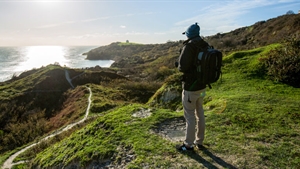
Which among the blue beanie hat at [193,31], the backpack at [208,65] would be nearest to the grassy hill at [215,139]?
the backpack at [208,65]

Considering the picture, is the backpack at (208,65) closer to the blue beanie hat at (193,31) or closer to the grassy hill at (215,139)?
the blue beanie hat at (193,31)

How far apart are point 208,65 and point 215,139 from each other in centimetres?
259

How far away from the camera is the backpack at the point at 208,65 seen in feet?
16.8

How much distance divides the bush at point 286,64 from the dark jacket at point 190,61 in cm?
798

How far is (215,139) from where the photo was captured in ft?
22.1

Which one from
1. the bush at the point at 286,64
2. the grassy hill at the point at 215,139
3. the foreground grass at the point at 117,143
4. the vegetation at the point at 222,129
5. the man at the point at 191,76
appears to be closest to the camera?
the man at the point at 191,76

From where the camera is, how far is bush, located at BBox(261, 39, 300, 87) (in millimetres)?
11359

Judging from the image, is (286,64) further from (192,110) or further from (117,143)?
(117,143)

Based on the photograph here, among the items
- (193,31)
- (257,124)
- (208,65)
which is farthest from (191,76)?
(257,124)

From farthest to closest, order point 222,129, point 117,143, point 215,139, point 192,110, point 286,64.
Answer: point 286,64, point 222,129, point 117,143, point 215,139, point 192,110

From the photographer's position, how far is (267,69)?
512 inches

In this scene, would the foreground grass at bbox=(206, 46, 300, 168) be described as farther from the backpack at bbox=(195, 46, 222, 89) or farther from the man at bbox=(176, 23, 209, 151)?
the backpack at bbox=(195, 46, 222, 89)

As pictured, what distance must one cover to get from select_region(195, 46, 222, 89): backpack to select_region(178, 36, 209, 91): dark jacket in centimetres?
11

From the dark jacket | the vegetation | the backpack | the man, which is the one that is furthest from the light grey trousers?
the vegetation
